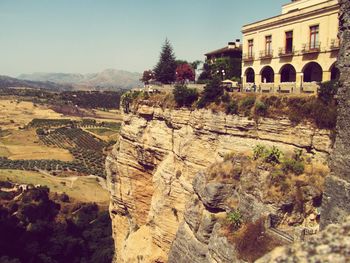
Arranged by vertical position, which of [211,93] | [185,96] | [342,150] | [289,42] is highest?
[289,42]

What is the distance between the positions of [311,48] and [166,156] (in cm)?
1276

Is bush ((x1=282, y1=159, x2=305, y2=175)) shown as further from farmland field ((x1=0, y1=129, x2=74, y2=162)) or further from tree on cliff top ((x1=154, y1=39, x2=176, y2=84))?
farmland field ((x1=0, y1=129, x2=74, y2=162))

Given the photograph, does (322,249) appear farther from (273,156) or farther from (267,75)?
(267,75)

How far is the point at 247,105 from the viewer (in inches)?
866

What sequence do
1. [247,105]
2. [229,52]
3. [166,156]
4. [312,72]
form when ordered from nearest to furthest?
1. [247,105]
2. [312,72]
3. [166,156]
4. [229,52]

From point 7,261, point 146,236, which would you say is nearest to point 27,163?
point 7,261

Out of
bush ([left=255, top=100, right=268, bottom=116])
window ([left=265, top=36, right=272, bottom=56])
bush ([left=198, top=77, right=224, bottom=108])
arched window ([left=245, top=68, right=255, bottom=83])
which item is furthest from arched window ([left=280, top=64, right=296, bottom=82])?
bush ([left=255, top=100, right=268, bottom=116])

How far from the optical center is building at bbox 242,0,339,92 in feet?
78.0

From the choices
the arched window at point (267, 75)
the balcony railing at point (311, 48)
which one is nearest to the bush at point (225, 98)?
the balcony railing at point (311, 48)

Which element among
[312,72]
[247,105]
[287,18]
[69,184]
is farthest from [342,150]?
[69,184]

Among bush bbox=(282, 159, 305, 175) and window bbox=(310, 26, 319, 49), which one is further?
window bbox=(310, 26, 319, 49)

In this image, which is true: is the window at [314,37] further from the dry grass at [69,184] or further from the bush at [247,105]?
the dry grass at [69,184]

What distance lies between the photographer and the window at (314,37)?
2498cm

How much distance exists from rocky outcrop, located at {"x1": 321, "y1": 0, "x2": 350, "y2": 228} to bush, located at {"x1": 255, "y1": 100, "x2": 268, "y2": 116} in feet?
22.0
